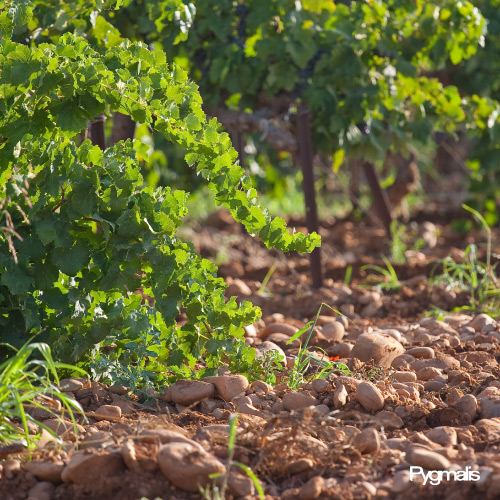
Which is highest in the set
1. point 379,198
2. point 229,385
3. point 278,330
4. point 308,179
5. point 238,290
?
point 308,179

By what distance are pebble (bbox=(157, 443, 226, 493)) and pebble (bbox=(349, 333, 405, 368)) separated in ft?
3.92

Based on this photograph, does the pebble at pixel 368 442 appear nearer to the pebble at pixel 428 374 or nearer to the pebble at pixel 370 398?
the pebble at pixel 370 398

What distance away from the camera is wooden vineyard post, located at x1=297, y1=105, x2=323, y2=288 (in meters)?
4.85

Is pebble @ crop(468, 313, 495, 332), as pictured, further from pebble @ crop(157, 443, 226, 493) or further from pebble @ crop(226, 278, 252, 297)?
pebble @ crop(157, 443, 226, 493)

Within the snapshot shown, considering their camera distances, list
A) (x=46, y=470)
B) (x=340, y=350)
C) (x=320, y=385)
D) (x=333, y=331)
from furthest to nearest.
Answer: (x=333, y=331)
(x=340, y=350)
(x=320, y=385)
(x=46, y=470)

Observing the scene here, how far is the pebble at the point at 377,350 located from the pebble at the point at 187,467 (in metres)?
1.19

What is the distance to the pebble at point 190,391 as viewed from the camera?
2799 mm

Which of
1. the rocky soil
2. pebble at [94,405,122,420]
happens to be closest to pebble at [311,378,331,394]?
the rocky soil

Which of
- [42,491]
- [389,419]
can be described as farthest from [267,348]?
[42,491]

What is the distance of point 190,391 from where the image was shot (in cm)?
281

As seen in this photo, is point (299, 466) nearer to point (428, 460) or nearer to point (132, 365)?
point (428, 460)

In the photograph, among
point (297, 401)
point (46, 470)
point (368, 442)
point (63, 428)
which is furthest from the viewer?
point (297, 401)

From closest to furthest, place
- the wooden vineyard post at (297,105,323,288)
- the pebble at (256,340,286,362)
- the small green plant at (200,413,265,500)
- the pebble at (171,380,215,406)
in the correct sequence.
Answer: the small green plant at (200,413,265,500) < the pebble at (171,380,215,406) < the pebble at (256,340,286,362) < the wooden vineyard post at (297,105,323,288)

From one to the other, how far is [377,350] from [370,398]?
0.58m
